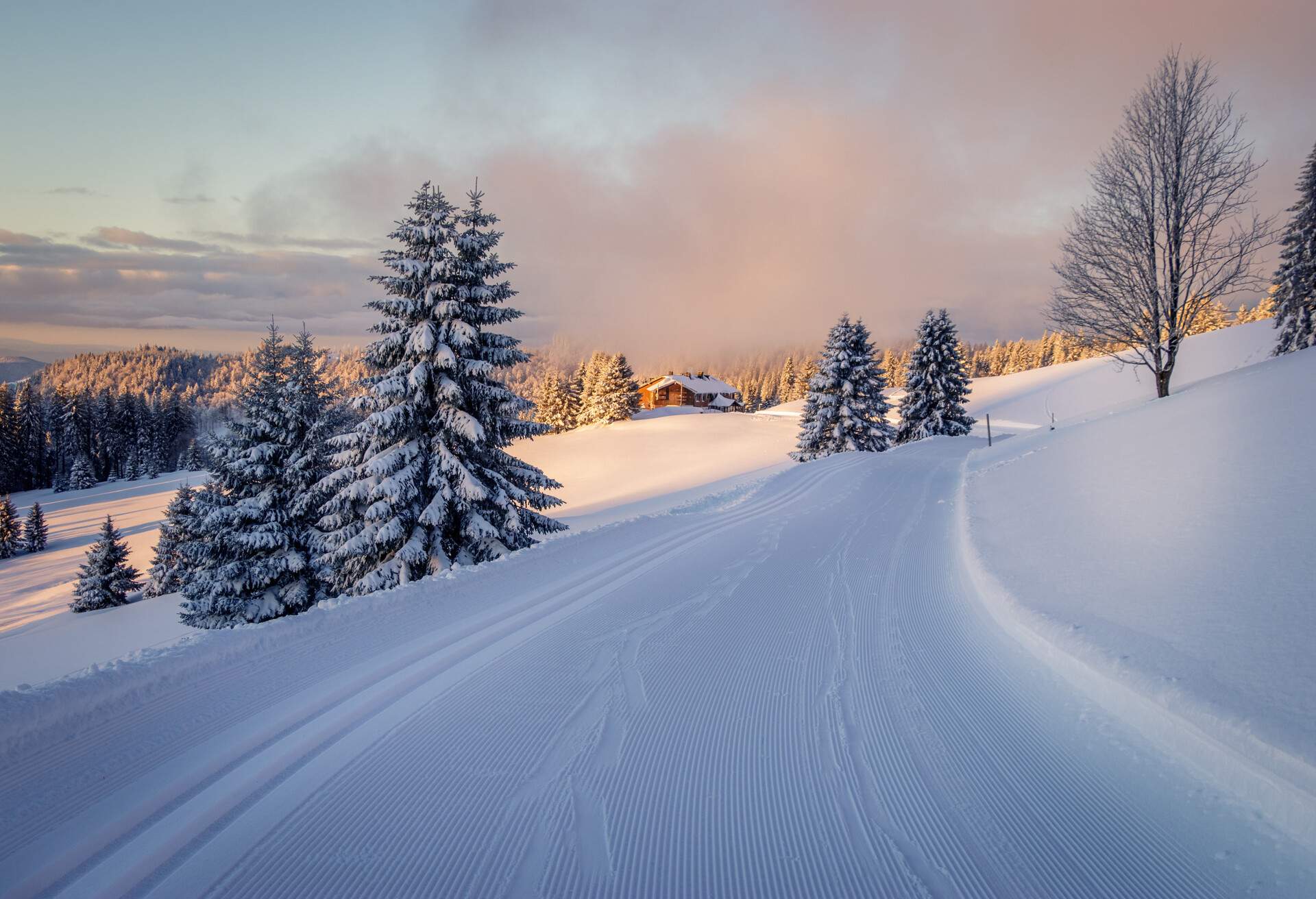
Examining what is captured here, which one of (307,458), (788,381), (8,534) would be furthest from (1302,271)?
(8,534)

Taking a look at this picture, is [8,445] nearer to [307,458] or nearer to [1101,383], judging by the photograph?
[307,458]

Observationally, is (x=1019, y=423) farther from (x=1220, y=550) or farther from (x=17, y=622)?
(x=17, y=622)

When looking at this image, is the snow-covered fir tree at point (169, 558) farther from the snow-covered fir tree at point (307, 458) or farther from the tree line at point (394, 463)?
the snow-covered fir tree at point (307, 458)

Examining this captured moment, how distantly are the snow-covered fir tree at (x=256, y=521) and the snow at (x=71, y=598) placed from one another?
154 centimetres

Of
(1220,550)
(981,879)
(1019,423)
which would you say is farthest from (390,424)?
(1019,423)

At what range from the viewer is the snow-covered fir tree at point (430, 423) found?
10.4 metres

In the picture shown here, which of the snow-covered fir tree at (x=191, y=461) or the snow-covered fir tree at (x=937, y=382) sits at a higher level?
the snow-covered fir tree at (x=937, y=382)

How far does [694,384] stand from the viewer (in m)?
78.5

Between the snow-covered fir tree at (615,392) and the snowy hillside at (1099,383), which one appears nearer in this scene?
the snowy hillside at (1099,383)

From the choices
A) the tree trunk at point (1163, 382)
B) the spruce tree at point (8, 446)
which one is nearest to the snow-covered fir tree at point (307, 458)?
the tree trunk at point (1163, 382)

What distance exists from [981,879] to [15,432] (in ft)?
296

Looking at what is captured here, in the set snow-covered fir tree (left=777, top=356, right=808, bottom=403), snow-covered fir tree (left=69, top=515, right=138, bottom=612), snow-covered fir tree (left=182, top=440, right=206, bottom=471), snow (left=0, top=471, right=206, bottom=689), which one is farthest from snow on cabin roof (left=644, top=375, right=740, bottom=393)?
snow-covered fir tree (left=69, top=515, right=138, bottom=612)

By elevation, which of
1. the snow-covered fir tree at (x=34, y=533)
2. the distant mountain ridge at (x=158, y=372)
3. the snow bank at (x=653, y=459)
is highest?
the distant mountain ridge at (x=158, y=372)

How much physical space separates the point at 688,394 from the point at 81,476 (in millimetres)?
71088
